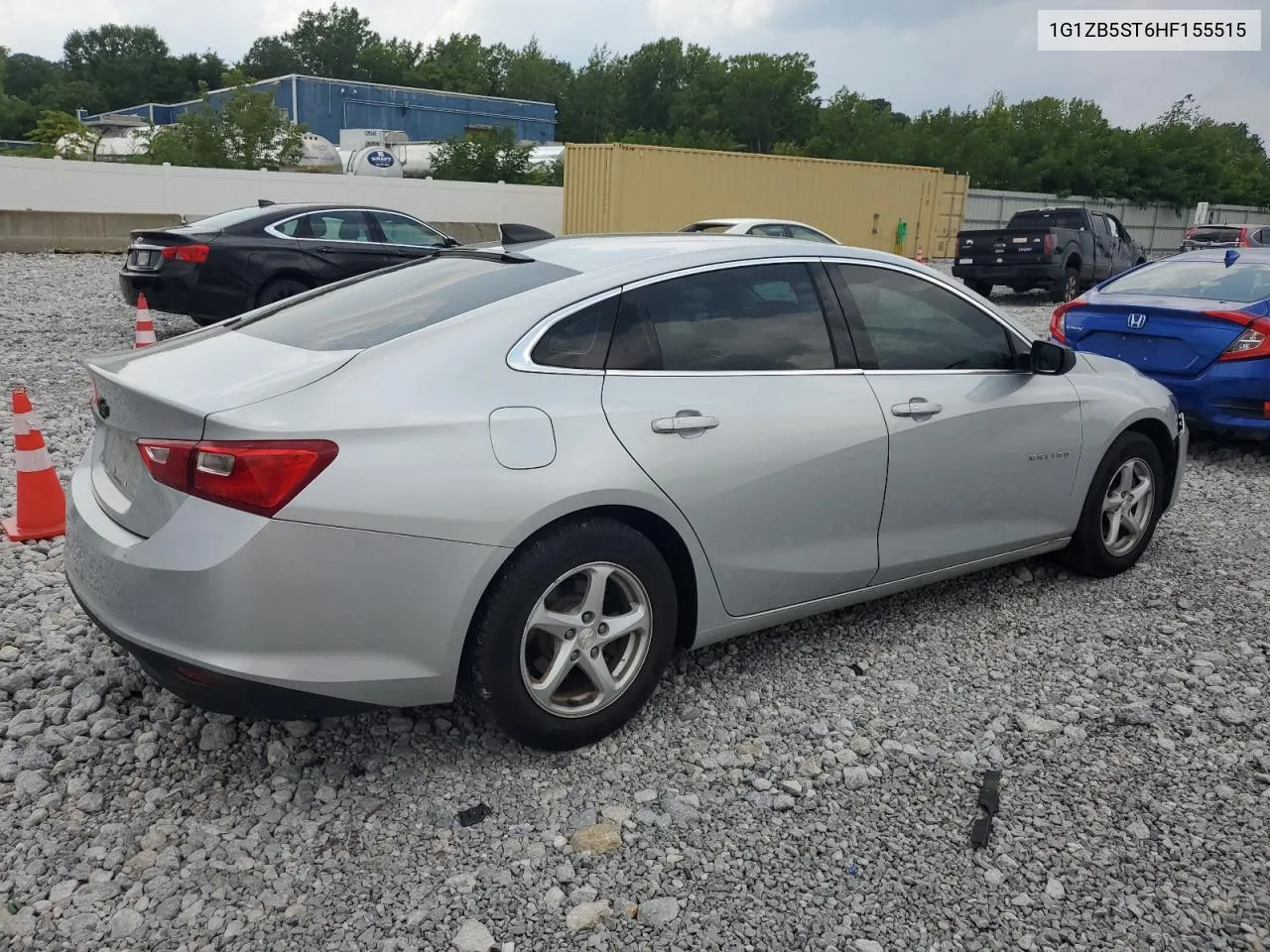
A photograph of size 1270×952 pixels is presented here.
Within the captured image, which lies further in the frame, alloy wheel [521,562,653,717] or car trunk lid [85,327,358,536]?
alloy wheel [521,562,653,717]

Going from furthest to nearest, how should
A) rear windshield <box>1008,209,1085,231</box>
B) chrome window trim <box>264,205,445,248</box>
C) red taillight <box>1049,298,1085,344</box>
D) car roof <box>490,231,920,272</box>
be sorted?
rear windshield <box>1008,209,1085,231</box>
chrome window trim <box>264,205,445,248</box>
red taillight <box>1049,298,1085,344</box>
car roof <box>490,231,920,272</box>

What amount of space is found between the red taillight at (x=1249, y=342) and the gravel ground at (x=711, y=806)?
320cm

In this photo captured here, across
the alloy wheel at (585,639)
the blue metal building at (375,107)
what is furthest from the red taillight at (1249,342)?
the blue metal building at (375,107)

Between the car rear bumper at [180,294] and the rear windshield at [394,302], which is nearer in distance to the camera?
the rear windshield at [394,302]

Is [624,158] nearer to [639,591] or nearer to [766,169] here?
[766,169]

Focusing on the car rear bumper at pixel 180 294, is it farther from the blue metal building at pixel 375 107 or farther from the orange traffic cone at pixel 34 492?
the blue metal building at pixel 375 107

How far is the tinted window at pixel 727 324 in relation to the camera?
3371 mm

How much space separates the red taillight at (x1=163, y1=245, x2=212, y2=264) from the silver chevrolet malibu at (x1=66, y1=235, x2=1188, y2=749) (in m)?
6.97

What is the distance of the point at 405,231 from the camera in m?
11.7

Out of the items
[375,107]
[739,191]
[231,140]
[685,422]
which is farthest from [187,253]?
[375,107]

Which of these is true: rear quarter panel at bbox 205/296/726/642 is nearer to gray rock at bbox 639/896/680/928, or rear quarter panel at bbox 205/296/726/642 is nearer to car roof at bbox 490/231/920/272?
car roof at bbox 490/231/920/272

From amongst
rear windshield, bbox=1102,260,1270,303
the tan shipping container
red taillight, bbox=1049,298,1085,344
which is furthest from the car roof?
the tan shipping container

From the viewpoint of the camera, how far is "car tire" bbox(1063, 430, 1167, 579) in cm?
472

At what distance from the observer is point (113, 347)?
33.0 ft
